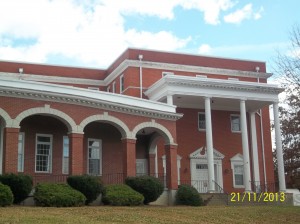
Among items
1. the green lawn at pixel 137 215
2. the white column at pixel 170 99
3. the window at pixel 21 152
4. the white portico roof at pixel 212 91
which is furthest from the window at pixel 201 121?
the window at pixel 21 152

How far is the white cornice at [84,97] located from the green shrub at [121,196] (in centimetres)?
496

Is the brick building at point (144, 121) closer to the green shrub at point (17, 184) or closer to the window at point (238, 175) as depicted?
the window at point (238, 175)

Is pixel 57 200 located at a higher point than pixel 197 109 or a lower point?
lower

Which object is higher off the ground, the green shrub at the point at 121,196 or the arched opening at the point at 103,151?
the arched opening at the point at 103,151

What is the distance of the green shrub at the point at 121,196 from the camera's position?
23078mm

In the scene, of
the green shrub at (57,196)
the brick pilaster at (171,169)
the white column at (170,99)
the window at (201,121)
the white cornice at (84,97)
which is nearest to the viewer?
the green shrub at (57,196)

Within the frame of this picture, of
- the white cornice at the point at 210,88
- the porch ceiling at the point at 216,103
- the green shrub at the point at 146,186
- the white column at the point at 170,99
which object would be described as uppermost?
the white cornice at the point at 210,88

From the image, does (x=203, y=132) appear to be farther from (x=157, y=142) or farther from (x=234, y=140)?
(x=157, y=142)

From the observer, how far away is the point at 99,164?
29484 millimetres

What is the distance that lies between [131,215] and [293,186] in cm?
3889

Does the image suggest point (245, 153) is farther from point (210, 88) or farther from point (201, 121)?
point (210, 88)

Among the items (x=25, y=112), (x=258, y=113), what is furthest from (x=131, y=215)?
(x=258, y=113)

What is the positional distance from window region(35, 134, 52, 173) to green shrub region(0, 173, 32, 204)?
16.8ft

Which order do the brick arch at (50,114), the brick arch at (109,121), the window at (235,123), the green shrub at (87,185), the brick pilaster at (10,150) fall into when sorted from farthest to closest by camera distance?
the window at (235,123) → the brick arch at (109,121) → the brick arch at (50,114) → the green shrub at (87,185) → the brick pilaster at (10,150)
